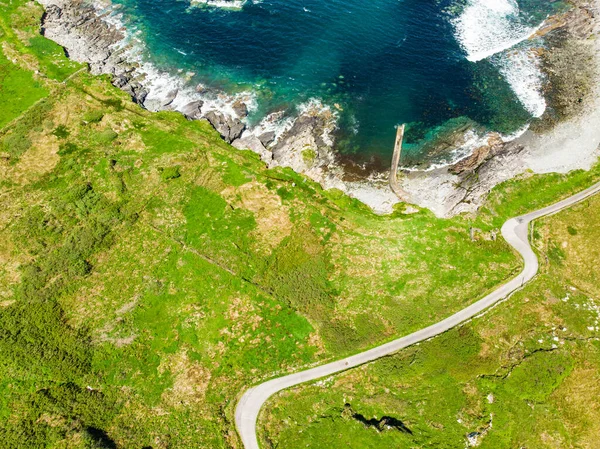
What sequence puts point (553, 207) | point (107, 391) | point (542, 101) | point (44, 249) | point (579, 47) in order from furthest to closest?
point (579, 47), point (542, 101), point (553, 207), point (44, 249), point (107, 391)

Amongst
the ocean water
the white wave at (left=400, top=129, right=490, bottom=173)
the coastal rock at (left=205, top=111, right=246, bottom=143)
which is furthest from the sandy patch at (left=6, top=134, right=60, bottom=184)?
the white wave at (left=400, top=129, right=490, bottom=173)

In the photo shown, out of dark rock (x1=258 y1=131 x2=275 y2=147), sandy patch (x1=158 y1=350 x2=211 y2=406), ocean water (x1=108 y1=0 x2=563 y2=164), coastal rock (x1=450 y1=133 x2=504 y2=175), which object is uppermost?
ocean water (x1=108 y1=0 x2=563 y2=164)

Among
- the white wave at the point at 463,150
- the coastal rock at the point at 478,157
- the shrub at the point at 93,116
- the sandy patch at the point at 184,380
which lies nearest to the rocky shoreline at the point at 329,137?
the coastal rock at the point at 478,157

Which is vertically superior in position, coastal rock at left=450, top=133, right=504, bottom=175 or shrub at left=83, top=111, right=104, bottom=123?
coastal rock at left=450, top=133, right=504, bottom=175

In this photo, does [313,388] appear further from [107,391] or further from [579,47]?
[579,47]

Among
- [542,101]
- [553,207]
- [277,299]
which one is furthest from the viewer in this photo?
[542,101]

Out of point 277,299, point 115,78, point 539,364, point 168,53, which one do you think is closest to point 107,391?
point 277,299

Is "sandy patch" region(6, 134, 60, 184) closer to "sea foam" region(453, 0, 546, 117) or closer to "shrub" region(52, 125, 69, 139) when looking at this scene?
"shrub" region(52, 125, 69, 139)
